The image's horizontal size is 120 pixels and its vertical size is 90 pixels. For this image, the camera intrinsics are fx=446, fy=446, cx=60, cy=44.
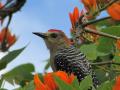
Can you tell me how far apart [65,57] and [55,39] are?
1.18 ft

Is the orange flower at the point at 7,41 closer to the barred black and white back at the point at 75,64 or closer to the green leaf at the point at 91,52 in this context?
the barred black and white back at the point at 75,64

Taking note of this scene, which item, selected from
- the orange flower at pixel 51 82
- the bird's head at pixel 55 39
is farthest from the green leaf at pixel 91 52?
the orange flower at pixel 51 82

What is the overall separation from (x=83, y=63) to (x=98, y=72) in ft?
0.30

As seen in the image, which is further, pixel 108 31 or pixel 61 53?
pixel 61 53

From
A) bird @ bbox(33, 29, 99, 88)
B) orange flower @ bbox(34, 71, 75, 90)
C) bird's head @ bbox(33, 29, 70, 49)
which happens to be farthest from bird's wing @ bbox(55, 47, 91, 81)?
orange flower @ bbox(34, 71, 75, 90)

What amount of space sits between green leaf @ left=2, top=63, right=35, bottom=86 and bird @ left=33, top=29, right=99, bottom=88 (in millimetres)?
170

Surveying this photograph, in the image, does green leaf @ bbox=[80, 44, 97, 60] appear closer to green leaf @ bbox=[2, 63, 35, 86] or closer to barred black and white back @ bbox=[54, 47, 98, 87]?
barred black and white back @ bbox=[54, 47, 98, 87]

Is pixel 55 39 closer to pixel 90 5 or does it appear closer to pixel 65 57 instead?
pixel 65 57

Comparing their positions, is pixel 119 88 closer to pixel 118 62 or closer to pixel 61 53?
pixel 118 62

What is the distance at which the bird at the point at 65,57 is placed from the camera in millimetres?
2242

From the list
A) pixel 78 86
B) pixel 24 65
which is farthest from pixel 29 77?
pixel 78 86

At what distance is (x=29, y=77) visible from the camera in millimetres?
2691

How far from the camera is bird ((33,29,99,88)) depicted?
224cm

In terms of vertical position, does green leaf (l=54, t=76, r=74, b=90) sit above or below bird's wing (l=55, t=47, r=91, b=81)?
above
